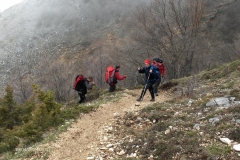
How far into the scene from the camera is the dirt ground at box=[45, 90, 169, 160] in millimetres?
6926

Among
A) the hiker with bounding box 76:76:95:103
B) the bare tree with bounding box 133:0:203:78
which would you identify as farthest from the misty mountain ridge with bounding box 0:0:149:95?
the hiker with bounding box 76:76:95:103

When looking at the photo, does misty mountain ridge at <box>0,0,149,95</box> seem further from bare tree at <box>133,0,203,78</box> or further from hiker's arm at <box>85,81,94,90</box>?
hiker's arm at <box>85,81,94,90</box>

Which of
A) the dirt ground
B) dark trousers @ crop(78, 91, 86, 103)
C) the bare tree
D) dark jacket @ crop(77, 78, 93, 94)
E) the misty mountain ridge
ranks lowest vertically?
the dirt ground

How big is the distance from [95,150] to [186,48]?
16480mm

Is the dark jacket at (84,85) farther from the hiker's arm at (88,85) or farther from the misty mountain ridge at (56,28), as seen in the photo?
the misty mountain ridge at (56,28)

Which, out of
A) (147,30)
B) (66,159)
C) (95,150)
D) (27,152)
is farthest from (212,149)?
(147,30)

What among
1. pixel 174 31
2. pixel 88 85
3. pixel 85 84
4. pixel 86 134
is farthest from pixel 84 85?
pixel 174 31

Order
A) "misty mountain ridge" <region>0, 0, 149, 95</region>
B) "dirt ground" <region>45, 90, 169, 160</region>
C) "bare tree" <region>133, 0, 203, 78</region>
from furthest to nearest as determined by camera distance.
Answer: "misty mountain ridge" <region>0, 0, 149, 95</region>
"bare tree" <region>133, 0, 203, 78</region>
"dirt ground" <region>45, 90, 169, 160</region>

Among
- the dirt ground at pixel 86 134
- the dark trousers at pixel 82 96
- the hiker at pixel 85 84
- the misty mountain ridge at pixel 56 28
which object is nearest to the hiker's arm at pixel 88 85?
the hiker at pixel 85 84

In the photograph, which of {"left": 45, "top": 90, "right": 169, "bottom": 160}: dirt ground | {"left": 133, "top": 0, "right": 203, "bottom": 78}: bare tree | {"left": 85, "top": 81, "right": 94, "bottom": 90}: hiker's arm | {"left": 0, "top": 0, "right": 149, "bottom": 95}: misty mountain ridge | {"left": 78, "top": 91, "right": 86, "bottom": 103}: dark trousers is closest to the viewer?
{"left": 45, "top": 90, "right": 169, "bottom": 160}: dirt ground

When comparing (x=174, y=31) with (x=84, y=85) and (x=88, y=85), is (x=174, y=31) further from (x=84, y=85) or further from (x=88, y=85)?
(x=88, y=85)

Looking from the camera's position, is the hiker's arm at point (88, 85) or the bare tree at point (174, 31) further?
the bare tree at point (174, 31)

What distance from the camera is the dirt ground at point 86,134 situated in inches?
273

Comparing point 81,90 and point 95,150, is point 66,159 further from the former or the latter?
point 81,90
